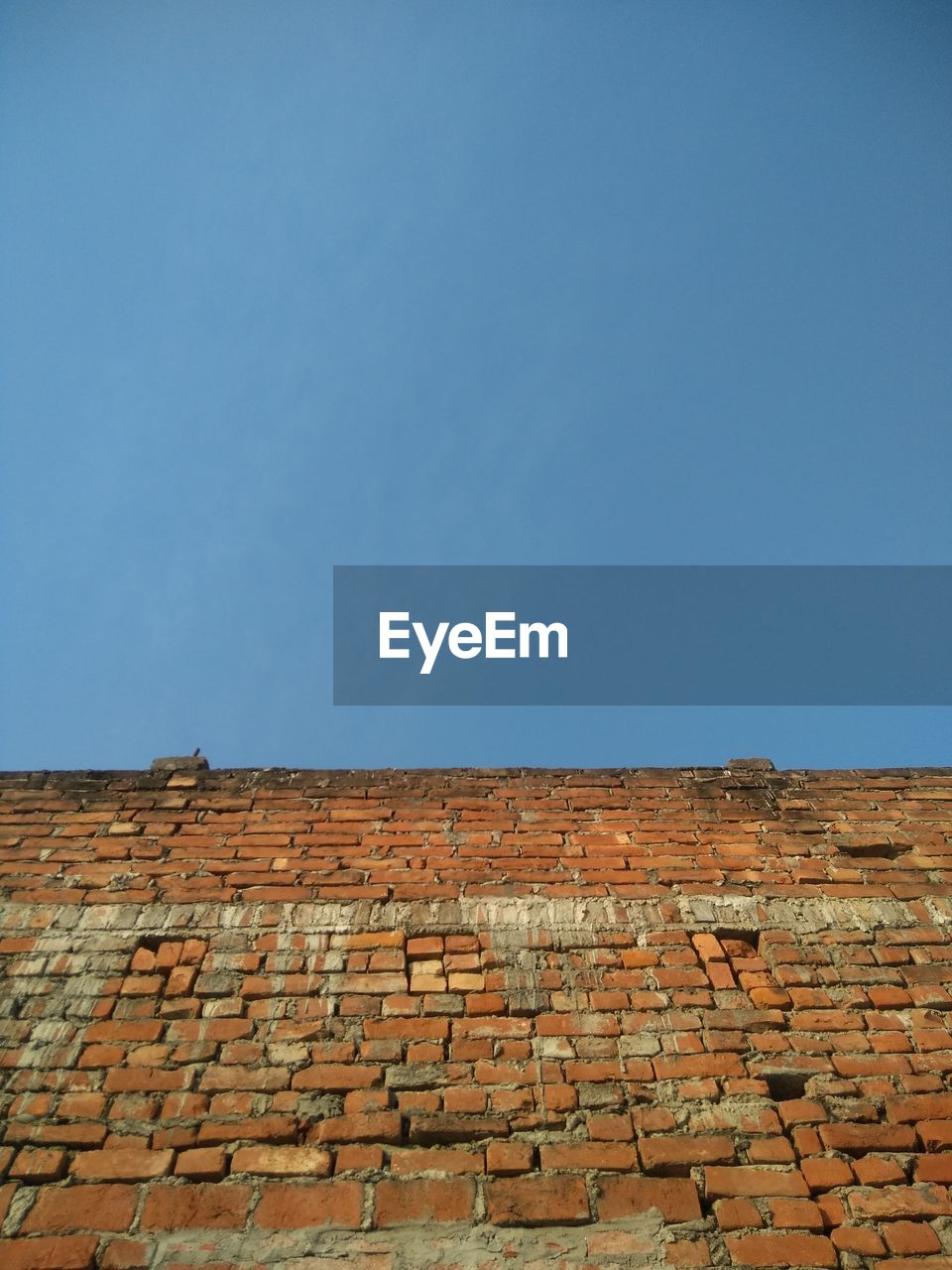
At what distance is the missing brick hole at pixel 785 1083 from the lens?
2.78m

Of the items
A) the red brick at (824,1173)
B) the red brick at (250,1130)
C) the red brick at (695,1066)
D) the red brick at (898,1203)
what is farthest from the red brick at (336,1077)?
the red brick at (898,1203)

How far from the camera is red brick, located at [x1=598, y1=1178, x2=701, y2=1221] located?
2432 millimetres

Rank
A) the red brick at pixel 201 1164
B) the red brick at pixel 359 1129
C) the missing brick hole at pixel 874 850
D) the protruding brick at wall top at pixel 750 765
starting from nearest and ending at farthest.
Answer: the red brick at pixel 201 1164
the red brick at pixel 359 1129
the missing brick hole at pixel 874 850
the protruding brick at wall top at pixel 750 765

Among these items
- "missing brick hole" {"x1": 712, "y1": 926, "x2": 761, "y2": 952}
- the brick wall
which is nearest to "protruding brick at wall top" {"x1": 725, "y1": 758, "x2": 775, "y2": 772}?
the brick wall

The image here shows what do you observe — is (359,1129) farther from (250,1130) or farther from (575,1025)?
(575,1025)

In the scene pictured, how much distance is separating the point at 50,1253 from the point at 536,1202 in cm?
140

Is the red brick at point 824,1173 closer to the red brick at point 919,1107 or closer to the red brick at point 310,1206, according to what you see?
the red brick at point 919,1107

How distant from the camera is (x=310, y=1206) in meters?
2.42

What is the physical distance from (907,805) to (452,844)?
224cm

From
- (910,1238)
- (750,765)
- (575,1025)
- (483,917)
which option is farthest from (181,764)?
(910,1238)

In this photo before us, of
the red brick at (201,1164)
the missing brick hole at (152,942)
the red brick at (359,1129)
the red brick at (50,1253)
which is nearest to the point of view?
the red brick at (50,1253)

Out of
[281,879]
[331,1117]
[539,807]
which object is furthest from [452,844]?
[331,1117]

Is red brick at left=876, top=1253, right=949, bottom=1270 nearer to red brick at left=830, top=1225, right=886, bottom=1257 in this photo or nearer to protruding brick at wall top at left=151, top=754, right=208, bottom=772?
red brick at left=830, top=1225, right=886, bottom=1257

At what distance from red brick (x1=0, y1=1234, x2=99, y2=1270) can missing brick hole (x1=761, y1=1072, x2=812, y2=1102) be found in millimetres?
2164
